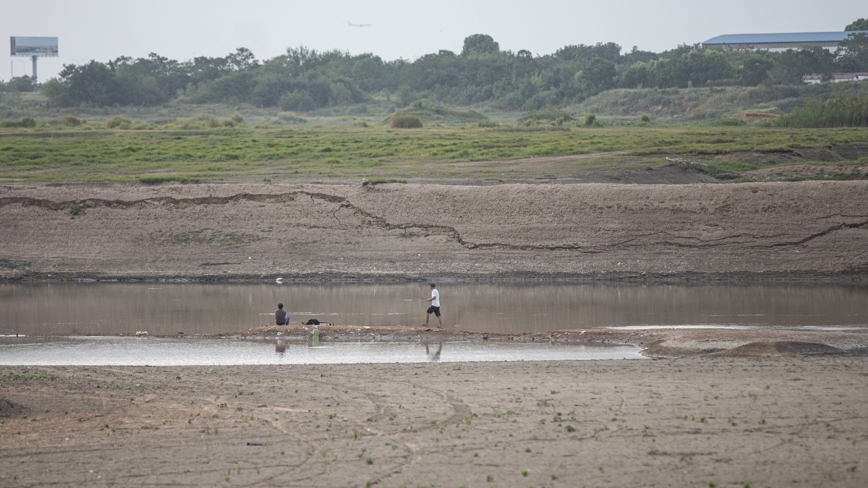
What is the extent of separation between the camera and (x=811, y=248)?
2950cm

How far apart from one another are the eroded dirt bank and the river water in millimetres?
1127

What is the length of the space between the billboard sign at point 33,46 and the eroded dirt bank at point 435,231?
122999 mm

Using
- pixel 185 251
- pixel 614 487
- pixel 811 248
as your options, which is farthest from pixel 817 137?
pixel 614 487

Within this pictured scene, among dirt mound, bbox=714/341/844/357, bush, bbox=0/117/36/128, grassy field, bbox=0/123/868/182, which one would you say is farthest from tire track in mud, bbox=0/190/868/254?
bush, bbox=0/117/36/128

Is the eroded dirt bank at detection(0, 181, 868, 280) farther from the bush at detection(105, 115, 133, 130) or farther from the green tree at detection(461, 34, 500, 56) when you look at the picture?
the green tree at detection(461, 34, 500, 56)

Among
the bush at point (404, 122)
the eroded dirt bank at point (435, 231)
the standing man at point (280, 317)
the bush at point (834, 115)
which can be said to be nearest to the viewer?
the standing man at point (280, 317)

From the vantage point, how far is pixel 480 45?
13038 cm

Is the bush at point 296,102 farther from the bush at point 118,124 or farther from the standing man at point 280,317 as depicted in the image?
the standing man at point 280,317

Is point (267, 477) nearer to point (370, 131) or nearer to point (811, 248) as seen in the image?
point (811, 248)

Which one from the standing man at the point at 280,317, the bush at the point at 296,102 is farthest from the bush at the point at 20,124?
the standing man at the point at 280,317

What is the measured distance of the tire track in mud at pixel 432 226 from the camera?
29922mm

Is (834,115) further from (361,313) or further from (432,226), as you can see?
(361,313)

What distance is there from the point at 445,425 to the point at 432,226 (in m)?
19.5

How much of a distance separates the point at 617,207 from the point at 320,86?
71528mm
